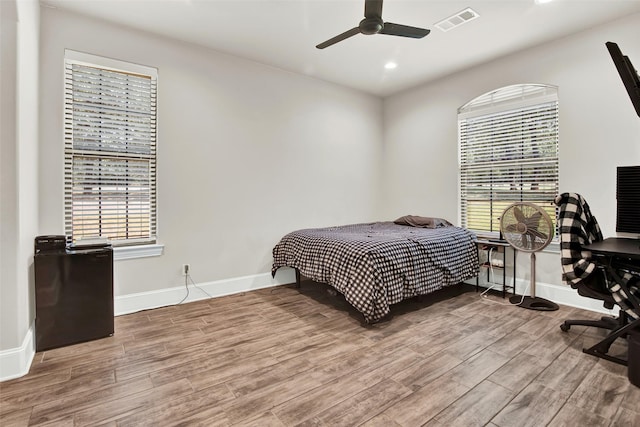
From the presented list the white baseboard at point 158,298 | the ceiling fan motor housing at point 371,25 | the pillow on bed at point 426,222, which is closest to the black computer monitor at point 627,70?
the ceiling fan motor housing at point 371,25

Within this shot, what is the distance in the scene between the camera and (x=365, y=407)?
1653mm

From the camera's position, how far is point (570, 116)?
323 centimetres

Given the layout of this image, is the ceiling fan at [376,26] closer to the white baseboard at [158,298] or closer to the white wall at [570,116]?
the white wall at [570,116]

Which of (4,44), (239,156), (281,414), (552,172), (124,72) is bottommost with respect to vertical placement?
(281,414)

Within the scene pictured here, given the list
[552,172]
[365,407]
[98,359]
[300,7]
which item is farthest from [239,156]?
[552,172]

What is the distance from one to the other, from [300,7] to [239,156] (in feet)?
5.55

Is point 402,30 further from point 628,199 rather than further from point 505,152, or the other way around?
point 628,199

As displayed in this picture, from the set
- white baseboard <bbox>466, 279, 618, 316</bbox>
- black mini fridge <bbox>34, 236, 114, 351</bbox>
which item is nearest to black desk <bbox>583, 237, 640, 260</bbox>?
white baseboard <bbox>466, 279, 618, 316</bbox>

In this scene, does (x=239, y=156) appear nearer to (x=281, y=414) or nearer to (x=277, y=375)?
(x=277, y=375)

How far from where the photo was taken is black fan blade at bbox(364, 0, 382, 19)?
2119 millimetres

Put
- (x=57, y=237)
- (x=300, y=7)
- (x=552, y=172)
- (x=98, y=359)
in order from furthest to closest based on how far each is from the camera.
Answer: (x=552, y=172)
(x=300, y=7)
(x=57, y=237)
(x=98, y=359)

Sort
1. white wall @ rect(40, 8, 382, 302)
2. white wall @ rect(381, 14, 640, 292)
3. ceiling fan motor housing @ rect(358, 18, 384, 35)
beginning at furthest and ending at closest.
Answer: white wall @ rect(381, 14, 640, 292)
white wall @ rect(40, 8, 382, 302)
ceiling fan motor housing @ rect(358, 18, 384, 35)

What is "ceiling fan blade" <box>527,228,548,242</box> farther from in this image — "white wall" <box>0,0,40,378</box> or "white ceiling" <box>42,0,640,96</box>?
"white wall" <box>0,0,40,378</box>

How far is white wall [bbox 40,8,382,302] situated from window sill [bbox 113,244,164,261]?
7 centimetres
